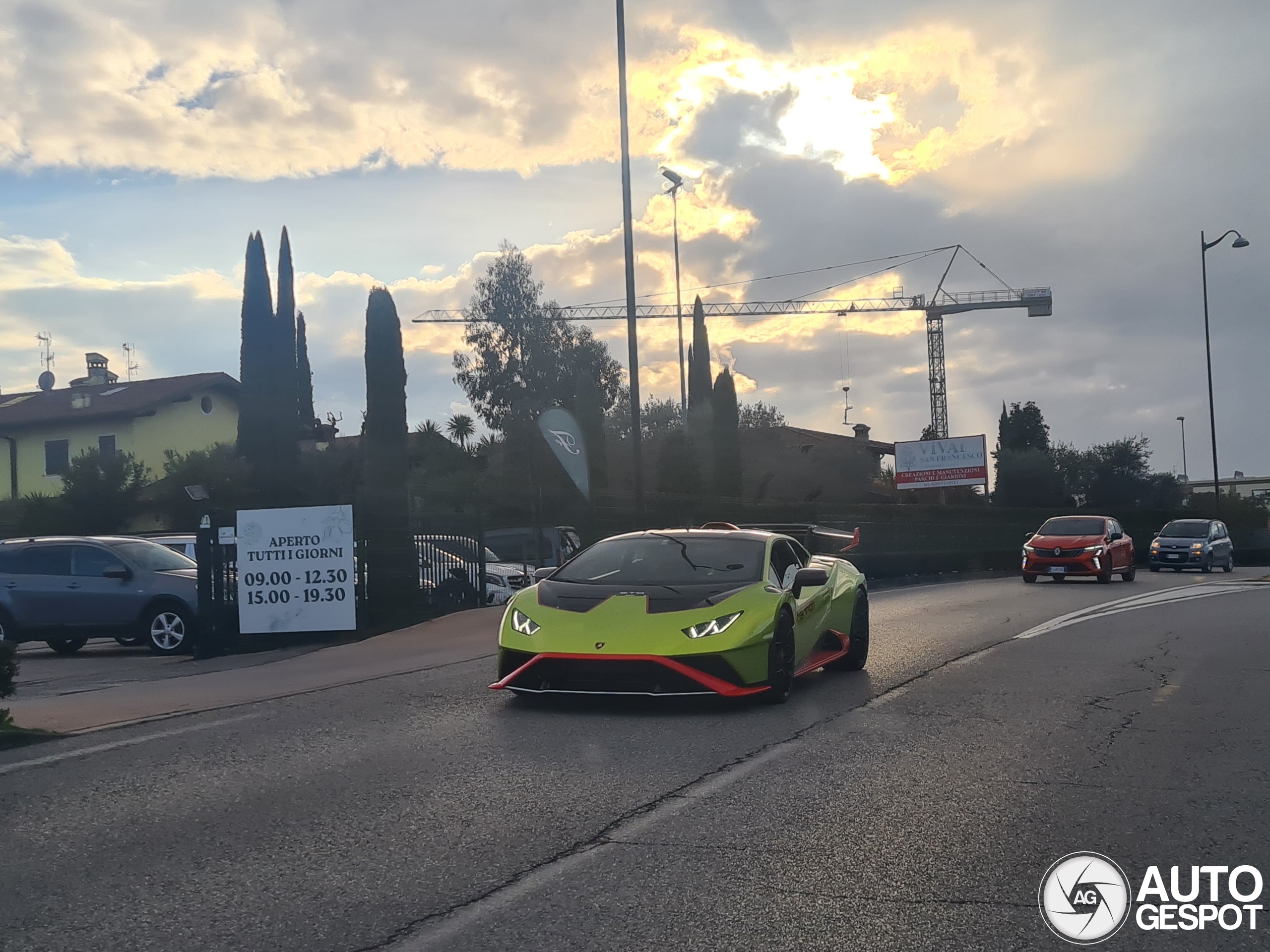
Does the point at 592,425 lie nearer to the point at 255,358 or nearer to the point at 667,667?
the point at 255,358

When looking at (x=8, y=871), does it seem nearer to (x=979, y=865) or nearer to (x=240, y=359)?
(x=979, y=865)

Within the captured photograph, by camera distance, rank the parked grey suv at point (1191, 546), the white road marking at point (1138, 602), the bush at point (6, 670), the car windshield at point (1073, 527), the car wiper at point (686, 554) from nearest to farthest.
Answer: the bush at point (6, 670) < the car wiper at point (686, 554) < the white road marking at point (1138, 602) < the car windshield at point (1073, 527) < the parked grey suv at point (1191, 546)

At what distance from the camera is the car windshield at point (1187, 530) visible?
36938 mm

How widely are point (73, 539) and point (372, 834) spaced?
487 inches

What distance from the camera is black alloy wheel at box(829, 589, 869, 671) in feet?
36.4

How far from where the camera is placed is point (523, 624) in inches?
345

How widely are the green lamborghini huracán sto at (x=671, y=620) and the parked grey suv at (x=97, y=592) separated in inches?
299

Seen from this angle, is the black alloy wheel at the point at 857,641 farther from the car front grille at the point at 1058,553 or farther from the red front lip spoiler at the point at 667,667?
the car front grille at the point at 1058,553

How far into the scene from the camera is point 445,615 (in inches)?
711

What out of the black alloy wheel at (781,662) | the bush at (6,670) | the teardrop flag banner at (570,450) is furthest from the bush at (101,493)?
the black alloy wheel at (781,662)

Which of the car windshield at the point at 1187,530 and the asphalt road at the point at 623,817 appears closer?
the asphalt road at the point at 623,817

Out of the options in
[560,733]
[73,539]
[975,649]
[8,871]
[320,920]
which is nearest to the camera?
[320,920]

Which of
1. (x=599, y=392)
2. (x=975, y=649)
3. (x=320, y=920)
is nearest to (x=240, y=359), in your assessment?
(x=599, y=392)

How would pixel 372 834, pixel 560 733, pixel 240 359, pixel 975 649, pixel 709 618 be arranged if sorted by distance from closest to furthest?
pixel 372 834 < pixel 560 733 < pixel 709 618 < pixel 975 649 < pixel 240 359
